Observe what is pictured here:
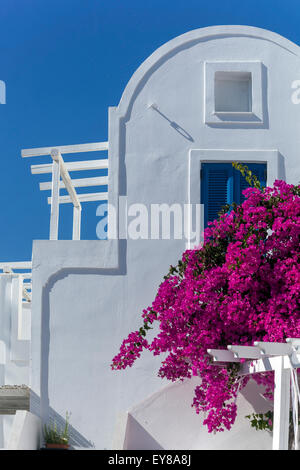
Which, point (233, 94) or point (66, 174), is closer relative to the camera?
point (233, 94)

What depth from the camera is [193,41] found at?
13.3 meters

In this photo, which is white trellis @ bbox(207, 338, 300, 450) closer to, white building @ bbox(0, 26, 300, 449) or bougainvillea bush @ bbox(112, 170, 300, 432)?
bougainvillea bush @ bbox(112, 170, 300, 432)

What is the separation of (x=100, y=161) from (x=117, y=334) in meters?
3.78

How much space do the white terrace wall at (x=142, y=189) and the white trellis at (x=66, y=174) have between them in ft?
2.86

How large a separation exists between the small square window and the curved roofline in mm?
819

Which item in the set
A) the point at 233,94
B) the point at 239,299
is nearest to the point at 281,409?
the point at 239,299

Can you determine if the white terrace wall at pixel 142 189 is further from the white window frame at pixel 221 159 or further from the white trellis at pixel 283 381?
the white trellis at pixel 283 381

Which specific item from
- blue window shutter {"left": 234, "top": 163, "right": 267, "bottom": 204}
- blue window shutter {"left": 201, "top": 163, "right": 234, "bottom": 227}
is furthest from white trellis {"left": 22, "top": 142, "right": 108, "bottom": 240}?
blue window shutter {"left": 234, "top": 163, "right": 267, "bottom": 204}

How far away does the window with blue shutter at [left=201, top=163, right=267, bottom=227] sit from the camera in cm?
1273

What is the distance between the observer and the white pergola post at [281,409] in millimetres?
7566

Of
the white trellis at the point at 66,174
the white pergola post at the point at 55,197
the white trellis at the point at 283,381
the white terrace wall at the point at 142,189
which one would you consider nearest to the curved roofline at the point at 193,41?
the white terrace wall at the point at 142,189

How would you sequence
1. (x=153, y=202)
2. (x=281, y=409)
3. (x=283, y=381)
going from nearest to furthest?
(x=281, y=409) → (x=283, y=381) → (x=153, y=202)

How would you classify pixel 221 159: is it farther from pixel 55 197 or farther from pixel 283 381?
pixel 283 381

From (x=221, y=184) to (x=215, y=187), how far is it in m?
0.13
